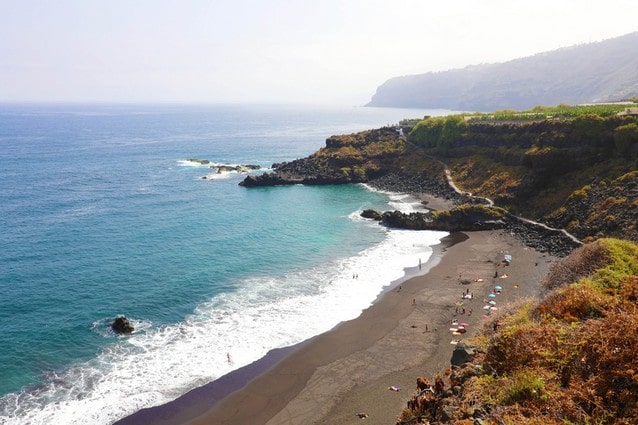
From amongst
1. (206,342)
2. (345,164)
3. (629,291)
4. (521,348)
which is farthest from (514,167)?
(521,348)

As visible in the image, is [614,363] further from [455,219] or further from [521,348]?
[455,219]

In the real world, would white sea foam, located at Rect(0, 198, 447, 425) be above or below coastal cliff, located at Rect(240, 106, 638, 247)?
below

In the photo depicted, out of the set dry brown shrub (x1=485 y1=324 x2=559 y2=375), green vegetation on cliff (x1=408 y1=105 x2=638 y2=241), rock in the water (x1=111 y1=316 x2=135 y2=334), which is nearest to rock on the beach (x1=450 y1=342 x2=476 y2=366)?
dry brown shrub (x1=485 y1=324 x2=559 y2=375)

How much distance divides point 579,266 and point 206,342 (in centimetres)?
2840

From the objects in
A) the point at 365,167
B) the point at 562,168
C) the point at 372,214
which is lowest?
the point at 372,214

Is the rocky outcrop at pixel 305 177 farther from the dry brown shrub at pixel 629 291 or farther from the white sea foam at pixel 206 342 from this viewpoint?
the dry brown shrub at pixel 629 291

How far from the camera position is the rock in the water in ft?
120

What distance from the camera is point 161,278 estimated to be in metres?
47.7

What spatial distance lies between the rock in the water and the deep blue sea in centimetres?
63

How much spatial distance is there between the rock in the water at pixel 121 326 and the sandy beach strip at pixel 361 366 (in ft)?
34.9

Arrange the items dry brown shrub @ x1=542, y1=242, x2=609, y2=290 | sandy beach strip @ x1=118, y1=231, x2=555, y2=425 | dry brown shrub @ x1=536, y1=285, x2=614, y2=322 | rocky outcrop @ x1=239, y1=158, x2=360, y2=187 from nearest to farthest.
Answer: dry brown shrub @ x1=536, y1=285, x2=614, y2=322 < dry brown shrub @ x1=542, y1=242, x2=609, y2=290 < sandy beach strip @ x1=118, y1=231, x2=555, y2=425 < rocky outcrop @ x1=239, y1=158, x2=360, y2=187

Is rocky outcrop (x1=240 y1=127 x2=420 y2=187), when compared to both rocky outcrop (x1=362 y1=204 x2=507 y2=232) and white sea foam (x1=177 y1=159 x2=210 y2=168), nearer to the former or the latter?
white sea foam (x1=177 y1=159 x2=210 y2=168)

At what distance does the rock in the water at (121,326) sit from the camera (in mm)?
36688

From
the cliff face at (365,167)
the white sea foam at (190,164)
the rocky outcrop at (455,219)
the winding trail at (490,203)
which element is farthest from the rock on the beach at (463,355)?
the white sea foam at (190,164)
